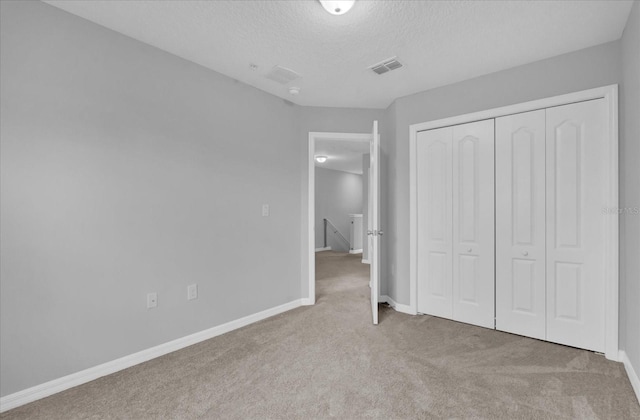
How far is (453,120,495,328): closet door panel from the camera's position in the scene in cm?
292

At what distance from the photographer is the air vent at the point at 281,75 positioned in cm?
281

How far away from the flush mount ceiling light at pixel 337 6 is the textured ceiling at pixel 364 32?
0.38 feet

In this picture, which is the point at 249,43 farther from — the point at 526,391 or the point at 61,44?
the point at 526,391

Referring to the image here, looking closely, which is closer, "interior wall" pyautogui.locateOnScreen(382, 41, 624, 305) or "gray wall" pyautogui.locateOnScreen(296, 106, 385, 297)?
"interior wall" pyautogui.locateOnScreen(382, 41, 624, 305)

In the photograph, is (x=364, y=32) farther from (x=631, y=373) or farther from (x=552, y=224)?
(x=631, y=373)

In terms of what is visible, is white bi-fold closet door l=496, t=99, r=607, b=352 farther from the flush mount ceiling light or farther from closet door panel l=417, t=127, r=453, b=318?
the flush mount ceiling light

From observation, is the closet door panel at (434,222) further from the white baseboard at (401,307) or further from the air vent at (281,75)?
the air vent at (281,75)

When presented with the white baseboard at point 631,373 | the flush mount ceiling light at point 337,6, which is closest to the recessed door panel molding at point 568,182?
the white baseboard at point 631,373

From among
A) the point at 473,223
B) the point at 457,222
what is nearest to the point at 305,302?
the point at 457,222

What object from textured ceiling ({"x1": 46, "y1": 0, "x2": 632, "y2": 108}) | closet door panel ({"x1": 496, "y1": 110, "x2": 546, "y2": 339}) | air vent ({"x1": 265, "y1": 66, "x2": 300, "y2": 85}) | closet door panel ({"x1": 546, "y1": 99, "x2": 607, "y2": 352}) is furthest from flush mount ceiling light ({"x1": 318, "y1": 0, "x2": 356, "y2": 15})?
closet door panel ({"x1": 546, "y1": 99, "x2": 607, "y2": 352})

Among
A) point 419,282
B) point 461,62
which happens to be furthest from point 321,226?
point 461,62

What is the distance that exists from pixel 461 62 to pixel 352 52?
982 millimetres

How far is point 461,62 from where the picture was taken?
2662 mm

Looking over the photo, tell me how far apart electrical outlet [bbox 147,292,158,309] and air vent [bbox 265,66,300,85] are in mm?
2174
